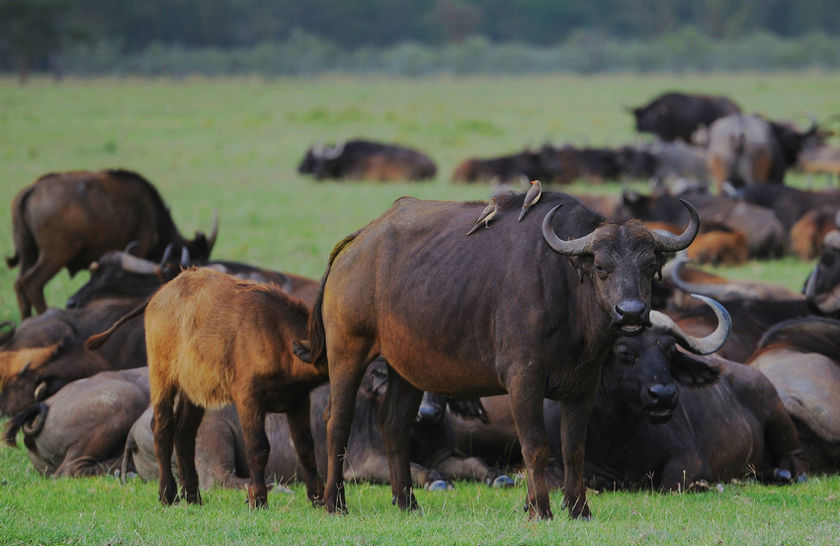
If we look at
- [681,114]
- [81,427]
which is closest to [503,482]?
[81,427]

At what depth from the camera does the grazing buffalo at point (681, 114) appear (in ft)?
113

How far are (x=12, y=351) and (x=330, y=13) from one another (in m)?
111

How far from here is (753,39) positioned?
3971 inches

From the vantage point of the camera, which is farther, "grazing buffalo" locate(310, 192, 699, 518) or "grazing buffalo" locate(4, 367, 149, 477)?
"grazing buffalo" locate(4, 367, 149, 477)

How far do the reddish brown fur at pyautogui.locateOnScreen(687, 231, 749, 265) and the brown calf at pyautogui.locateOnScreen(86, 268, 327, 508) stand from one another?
10.9 metres

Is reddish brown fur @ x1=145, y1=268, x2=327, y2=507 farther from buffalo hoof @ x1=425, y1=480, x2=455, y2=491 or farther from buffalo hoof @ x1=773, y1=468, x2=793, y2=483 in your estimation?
buffalo hoof @ x1=773, y1=468, x2=793, y2=483

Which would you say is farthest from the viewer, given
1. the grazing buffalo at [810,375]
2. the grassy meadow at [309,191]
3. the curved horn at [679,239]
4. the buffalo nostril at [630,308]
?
the grazing buffalo at [810,375]

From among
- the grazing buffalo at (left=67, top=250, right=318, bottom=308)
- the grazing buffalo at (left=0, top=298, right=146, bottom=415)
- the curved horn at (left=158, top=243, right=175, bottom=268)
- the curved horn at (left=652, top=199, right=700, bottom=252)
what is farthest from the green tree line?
the curved horn at (left=652, top=199, right=700, bottom=252)

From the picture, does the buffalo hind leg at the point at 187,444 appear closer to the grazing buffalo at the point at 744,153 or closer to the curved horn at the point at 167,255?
the curved horn at the point at 167,255

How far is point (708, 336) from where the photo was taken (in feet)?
27.1

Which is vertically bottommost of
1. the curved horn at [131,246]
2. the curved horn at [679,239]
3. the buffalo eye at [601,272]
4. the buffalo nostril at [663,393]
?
the curved horn at [131,246]

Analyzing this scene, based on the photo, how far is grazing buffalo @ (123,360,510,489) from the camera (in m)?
8.88

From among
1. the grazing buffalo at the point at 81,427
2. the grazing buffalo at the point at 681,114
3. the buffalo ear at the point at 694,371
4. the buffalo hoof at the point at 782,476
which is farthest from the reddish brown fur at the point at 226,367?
the grazing buffalo at the point at 681,114

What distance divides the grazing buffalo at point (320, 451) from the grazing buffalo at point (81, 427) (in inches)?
13.3
